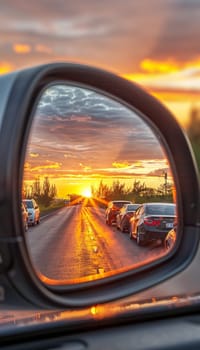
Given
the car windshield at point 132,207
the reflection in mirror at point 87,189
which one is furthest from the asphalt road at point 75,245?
the car windshield at point 132,207

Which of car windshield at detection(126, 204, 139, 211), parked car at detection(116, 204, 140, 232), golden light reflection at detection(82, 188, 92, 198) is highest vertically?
golden light reflection at detection(82, 188, 92, 198)

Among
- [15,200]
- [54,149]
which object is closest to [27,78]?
[54,149]

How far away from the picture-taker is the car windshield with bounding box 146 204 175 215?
12.7ft

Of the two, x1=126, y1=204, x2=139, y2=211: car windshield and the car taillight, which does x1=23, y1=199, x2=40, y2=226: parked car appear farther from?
the car taillight

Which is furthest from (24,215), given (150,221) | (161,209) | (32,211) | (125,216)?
(161,209)

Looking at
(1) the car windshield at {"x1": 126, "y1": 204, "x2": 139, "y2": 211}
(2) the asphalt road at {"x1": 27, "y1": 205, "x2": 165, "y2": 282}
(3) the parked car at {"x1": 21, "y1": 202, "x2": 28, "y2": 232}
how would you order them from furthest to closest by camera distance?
(1) the car windshield at {"x1": 126, "y1": 204, "x2": 139, "y2": 211}
(2) the asphalt road at {"x1": 27, "y1": 205, "x2": 165, "y2": 282}
(3) the parked car at {"x1": 21, "y1": 202, "x2": 28, "y2": 232}

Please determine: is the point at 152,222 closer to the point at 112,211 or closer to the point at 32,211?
the point at 112,211

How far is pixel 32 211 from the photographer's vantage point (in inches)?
139

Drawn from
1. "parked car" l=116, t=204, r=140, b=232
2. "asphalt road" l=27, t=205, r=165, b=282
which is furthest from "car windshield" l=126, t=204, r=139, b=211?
"asphalt road" l=27, t=205, r=165, b=282

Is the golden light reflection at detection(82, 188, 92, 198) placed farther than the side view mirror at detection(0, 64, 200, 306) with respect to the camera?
Yes

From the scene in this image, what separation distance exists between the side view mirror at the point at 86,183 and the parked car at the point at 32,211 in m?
0.03

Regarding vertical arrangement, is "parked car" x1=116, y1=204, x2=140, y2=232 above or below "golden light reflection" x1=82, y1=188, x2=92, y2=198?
below

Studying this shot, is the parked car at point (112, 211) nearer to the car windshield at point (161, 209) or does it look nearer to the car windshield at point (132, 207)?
the car windshield at point (132, 207)

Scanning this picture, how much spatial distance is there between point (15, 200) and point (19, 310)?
1.70 ft
